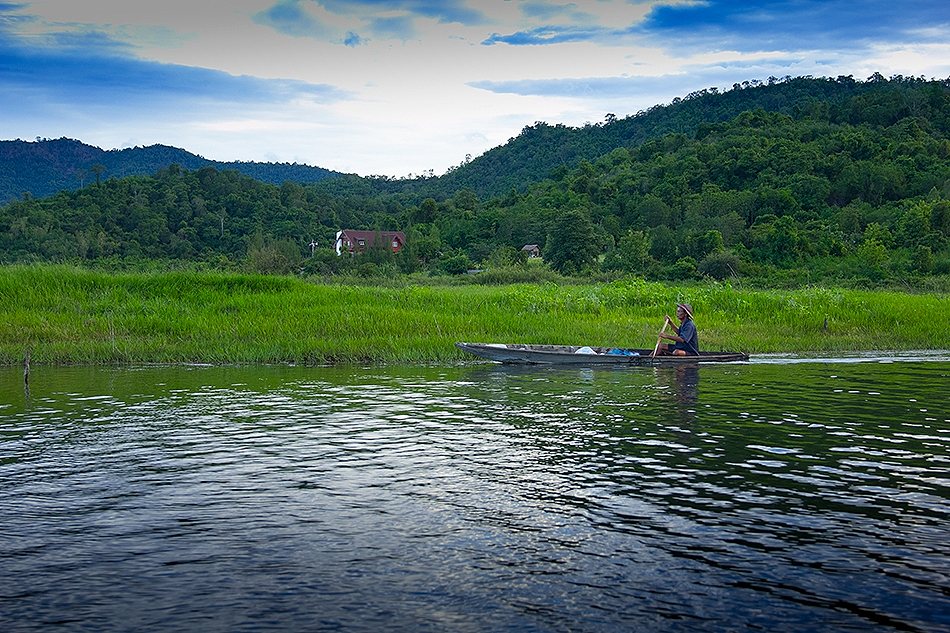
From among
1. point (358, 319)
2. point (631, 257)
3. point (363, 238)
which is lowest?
point (358, 319)

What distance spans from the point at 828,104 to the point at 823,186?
40.5 m

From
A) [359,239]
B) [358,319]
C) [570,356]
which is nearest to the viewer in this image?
[570,356]

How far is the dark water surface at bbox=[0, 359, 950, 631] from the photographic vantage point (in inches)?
243

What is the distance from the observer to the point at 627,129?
13338 centimetres

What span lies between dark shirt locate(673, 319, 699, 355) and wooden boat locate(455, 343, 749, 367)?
23 cm

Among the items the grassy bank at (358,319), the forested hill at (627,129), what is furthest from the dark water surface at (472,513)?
the forested hill at (627,129)

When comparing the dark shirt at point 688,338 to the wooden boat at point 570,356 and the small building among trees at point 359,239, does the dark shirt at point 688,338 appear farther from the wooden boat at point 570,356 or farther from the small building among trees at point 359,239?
the small building among trees at point 359,239

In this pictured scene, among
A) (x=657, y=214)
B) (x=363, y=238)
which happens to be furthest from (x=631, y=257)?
(x=363, y=238)

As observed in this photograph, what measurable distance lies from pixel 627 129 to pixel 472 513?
431 feet

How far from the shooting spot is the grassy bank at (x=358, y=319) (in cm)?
2162

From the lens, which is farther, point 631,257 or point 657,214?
point 657,214

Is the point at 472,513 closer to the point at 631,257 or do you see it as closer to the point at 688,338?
the point at 688,338

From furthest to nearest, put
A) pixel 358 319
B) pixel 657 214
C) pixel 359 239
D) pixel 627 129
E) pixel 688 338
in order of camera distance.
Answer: pixel 627 129
pixel 359 239
pixel 657 214
pixel 358 319
pixel 688 338

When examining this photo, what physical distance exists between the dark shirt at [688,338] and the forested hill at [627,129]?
8767cm
